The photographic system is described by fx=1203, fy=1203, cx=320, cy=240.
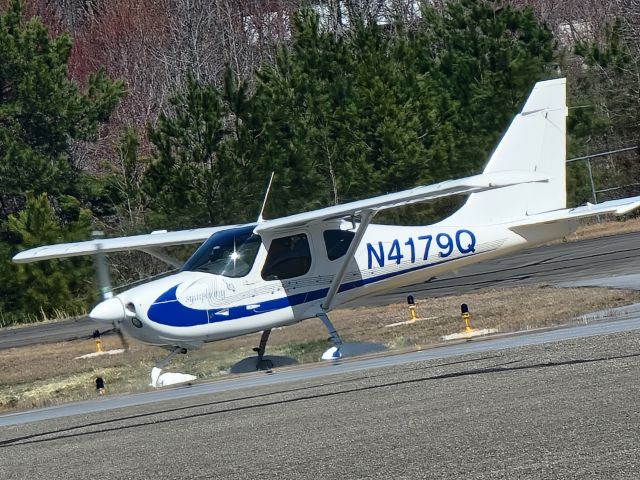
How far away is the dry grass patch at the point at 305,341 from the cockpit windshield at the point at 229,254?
1292mm

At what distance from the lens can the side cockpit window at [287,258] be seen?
17.4 metres

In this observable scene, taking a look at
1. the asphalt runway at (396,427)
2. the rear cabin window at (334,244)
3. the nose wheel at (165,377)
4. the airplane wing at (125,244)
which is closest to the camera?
the asphalt runway at (396,427)

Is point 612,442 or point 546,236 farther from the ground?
point 612,442

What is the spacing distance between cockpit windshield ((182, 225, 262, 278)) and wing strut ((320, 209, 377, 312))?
4.07 ft

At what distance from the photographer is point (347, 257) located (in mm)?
17453

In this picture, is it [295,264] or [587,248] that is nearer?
[295,264]

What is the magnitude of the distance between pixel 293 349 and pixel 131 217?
19729mm

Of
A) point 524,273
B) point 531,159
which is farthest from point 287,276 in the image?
point 524,273

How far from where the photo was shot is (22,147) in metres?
38.5

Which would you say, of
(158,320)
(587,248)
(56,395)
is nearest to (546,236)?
(158,320)

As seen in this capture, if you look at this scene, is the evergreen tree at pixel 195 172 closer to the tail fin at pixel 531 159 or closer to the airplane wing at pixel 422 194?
the tail fin at pixel 531 159

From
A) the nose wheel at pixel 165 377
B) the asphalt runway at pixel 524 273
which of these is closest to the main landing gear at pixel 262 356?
the nose wheel at pixel 165 377

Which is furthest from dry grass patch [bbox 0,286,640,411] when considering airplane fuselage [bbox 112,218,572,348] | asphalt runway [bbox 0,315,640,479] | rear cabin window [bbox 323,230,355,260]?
asphalt runway [bbox 0,315,640,479]

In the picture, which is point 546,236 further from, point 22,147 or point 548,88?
point 22,147
